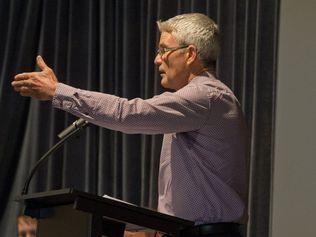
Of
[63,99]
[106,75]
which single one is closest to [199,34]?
[63,99]

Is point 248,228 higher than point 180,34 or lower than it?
lower

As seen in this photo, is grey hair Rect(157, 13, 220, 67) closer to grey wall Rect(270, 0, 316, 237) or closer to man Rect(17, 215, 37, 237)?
grey wall Rect(270, 0, 316, 237)

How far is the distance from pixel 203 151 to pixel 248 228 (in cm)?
105

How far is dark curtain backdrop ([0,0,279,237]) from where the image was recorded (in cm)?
305

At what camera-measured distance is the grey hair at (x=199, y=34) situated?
219cm

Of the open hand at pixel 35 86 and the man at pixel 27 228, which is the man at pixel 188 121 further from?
the man at pixel 27 228

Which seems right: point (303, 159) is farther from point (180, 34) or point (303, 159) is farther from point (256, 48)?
point (180, 34)

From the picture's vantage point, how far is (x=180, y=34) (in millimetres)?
2211

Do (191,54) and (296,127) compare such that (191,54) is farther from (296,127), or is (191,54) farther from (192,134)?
(296,127)

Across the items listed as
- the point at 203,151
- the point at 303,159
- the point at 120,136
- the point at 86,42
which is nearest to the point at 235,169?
the point at 203,151


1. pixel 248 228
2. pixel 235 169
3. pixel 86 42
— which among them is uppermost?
pixel 86 42

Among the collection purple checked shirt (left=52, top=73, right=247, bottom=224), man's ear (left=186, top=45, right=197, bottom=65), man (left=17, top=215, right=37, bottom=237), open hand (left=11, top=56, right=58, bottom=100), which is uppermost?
man's ear (left=186, top=45, right=197, bottom=65)

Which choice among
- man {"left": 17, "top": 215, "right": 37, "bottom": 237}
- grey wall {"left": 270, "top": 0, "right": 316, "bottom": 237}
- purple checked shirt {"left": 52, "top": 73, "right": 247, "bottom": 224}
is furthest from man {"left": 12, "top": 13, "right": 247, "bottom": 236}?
man {"left": 17, "top": 215, "right": 37, "bottom": 237}

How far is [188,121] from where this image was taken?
1955 millimetres
